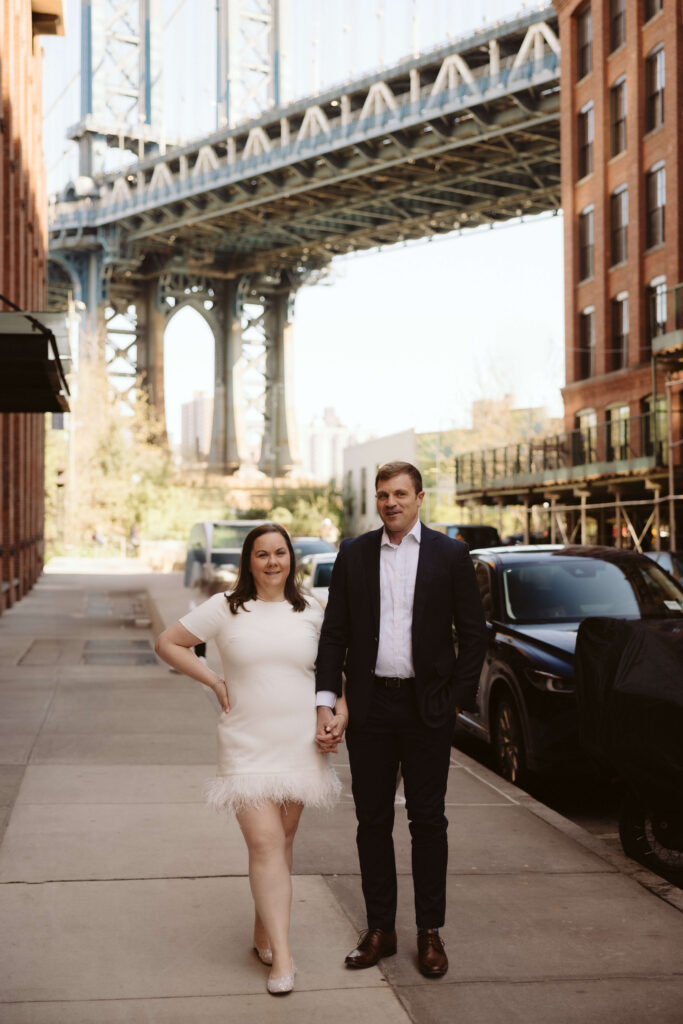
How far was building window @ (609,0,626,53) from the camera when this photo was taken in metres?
38.6

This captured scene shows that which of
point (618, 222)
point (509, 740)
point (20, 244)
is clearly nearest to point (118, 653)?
point (509, 740)

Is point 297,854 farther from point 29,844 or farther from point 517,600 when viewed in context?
point 517,600

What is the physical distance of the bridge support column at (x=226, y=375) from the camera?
94.5m

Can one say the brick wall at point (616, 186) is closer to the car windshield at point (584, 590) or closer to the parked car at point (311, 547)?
the parked car at point (311, 547)

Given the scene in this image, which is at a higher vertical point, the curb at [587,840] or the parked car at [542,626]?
the parked car at [542,626]

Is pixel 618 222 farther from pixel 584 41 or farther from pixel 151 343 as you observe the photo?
pixel 151 343

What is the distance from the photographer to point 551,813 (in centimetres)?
757

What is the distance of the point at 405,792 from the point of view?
4.75m

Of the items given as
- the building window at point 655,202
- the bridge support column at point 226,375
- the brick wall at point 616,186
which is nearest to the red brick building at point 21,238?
the brick wall at point 616,186

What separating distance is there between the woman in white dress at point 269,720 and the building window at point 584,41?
40.3 metres

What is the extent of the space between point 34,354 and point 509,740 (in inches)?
217

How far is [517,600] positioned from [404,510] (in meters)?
4.93

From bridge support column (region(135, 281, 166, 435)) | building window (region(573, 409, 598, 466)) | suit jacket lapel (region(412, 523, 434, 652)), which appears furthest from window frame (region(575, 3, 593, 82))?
bridge support column (region(135, 281, 166, 435))

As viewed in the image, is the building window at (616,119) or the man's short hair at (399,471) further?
the building window at (616,119)
